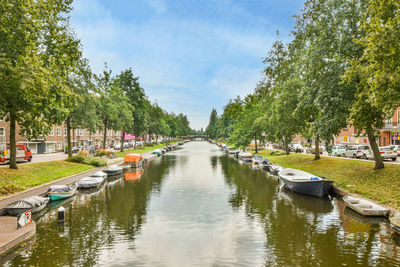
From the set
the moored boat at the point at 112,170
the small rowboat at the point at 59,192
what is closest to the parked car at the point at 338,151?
the moored boat at the point at 112,170

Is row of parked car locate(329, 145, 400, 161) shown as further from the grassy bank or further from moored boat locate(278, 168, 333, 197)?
moored boat locate(278, 168, 333, 197)

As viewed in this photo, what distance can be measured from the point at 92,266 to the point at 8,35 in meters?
16.3

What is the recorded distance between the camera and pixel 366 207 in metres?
16.5

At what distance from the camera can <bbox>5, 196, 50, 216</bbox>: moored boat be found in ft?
51.3

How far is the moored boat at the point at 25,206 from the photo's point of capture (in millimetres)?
15641

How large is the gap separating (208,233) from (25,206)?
34.7 feet

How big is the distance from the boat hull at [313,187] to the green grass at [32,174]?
69.6 ft

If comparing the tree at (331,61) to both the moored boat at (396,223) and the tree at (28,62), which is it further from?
the tree at (28,62)

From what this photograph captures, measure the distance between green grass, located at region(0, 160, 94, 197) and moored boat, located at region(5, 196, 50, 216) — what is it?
9.90 ft

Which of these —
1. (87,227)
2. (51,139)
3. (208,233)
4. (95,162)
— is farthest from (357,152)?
(51,139)

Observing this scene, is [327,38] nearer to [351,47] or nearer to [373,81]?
[351,47]

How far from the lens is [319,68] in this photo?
24344 mm

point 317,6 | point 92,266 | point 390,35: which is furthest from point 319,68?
point 92,266

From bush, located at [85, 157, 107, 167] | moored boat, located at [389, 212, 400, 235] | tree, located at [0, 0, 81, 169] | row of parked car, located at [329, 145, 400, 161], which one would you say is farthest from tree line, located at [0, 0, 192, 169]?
row of parked car, located at [329, 145, 400, 161]
